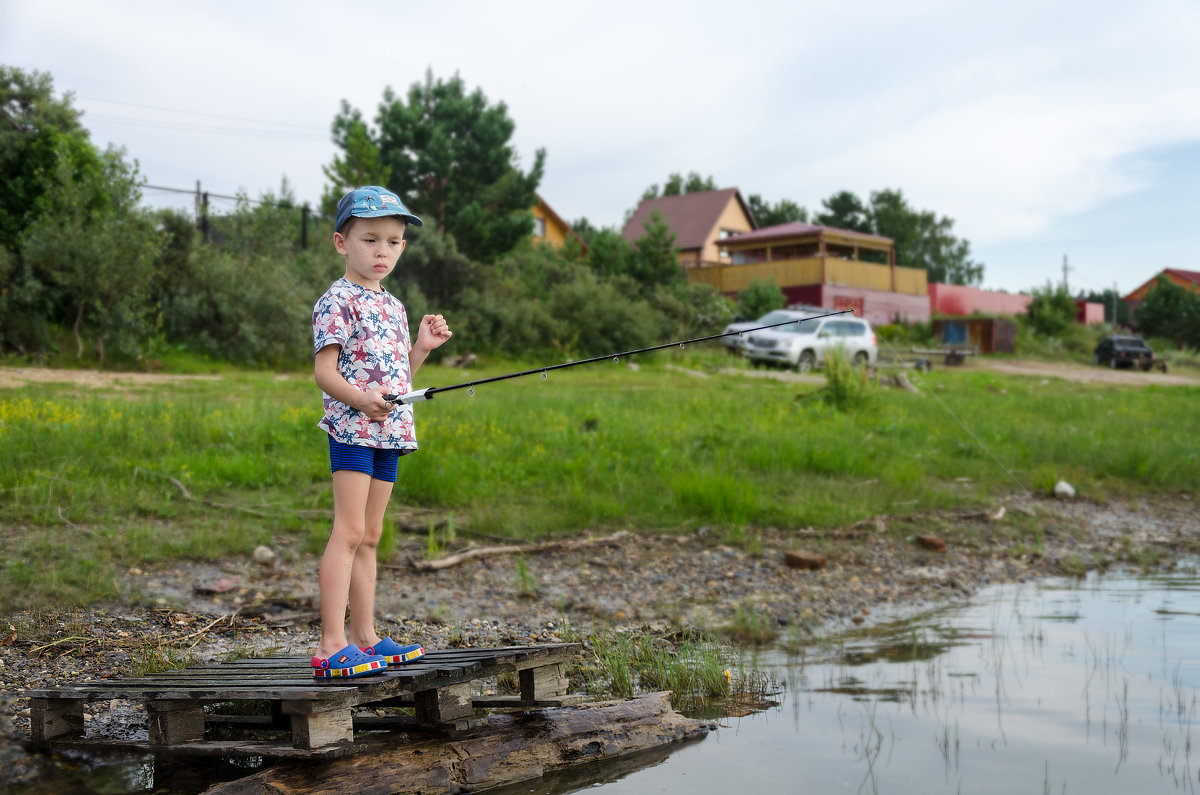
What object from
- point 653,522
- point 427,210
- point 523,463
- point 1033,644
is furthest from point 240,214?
point 1033,644

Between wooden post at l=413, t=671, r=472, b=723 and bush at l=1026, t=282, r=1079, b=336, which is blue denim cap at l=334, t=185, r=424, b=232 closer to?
wooden post at l=413, t=671, r=472, b=723

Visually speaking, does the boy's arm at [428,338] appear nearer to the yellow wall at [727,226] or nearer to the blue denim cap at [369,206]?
the blue denim cap at [369,206]

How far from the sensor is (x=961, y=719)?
16.5ft

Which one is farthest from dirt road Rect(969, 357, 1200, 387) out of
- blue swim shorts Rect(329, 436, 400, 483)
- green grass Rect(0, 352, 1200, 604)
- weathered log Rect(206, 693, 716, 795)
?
blue swim shorts Rect(329, 436, 400, 483)

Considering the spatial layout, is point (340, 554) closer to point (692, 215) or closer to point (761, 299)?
point (761, 299)

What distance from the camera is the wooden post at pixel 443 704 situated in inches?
155

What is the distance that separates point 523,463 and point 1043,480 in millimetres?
5678

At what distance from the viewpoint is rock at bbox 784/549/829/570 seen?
317 inches

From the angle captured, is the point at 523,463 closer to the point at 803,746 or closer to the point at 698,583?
the point at 698,583

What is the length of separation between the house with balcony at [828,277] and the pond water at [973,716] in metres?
30.6

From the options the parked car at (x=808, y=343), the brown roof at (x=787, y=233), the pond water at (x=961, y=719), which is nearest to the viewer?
the pond water at (x=961, y=719)

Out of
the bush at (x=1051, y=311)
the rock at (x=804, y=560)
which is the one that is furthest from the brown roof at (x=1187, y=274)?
the rock at (x=804, y=560)

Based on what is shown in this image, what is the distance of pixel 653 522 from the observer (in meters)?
8.90

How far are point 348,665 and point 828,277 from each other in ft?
117
